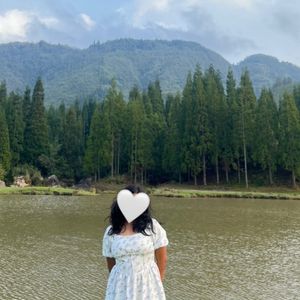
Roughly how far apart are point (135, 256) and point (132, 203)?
0.51 metres

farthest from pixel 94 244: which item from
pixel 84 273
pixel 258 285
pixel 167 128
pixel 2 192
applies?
pixel 167 128

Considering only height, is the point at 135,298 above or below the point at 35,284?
above

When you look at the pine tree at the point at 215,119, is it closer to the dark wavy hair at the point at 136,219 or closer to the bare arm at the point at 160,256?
the bare arm at the point at 160,256

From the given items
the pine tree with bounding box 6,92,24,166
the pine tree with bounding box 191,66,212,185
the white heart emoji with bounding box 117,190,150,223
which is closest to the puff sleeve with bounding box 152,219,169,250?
the white heart emoji with bounding box 117,190,150,223

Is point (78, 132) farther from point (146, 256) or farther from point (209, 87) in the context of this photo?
point (146, 256)

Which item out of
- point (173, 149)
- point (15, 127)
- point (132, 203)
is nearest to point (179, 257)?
point (132, 203)

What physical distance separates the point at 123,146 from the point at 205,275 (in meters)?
47.8

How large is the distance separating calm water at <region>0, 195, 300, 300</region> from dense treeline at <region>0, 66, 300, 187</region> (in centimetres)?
2639

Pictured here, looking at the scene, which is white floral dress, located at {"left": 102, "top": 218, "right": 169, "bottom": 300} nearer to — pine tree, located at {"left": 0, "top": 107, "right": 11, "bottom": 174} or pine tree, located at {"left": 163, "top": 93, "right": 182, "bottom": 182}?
pine tree, located at {"left": 163, "top": 93, "right": 182, "bottom": 182}

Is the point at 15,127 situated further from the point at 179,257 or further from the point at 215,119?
the point at 179,257

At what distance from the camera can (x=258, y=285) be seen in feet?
35.3

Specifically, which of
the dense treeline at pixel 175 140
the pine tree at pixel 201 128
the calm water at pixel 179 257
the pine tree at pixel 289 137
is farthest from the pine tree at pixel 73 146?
the calm water at pixel 179 257

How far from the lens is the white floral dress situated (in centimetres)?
442

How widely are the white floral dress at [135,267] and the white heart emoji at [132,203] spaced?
0.72 feet
